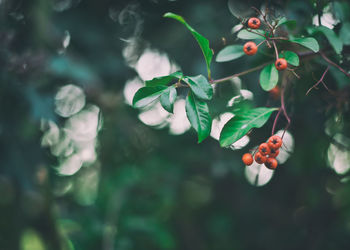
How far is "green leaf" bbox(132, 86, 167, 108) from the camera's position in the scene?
0.62 meters

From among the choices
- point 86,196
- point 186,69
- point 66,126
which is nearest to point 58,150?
point 66,126

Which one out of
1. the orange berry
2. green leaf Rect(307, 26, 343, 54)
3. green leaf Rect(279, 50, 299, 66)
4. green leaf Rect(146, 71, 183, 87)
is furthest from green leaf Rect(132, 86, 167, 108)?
the orange berry

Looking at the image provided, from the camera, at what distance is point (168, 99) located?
590 millimetres

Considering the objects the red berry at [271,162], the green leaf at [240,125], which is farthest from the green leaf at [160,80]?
the red berry at [271,162]

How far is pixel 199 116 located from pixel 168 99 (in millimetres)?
68

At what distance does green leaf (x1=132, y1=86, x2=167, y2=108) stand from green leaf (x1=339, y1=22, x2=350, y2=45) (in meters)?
0.47

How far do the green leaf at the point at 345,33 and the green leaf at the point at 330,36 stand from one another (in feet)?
0.17

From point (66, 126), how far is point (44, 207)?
116cm

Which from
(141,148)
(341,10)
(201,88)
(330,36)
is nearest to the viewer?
(201,88)

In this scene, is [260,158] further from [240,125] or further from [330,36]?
[330,36]

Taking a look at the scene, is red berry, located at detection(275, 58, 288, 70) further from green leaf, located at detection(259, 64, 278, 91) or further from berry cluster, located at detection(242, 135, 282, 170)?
berry cluster, located at detection(242, 135, 282, 170)

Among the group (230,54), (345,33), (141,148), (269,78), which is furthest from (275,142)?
(141,148)

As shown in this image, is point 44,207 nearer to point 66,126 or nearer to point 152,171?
point 152,171

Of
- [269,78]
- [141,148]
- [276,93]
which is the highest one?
[269,78]
